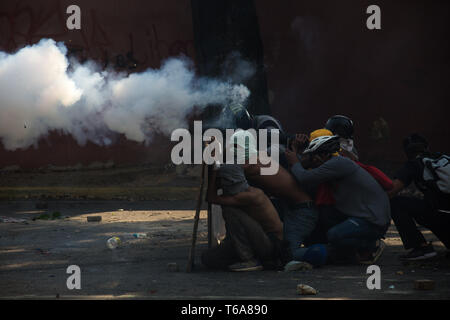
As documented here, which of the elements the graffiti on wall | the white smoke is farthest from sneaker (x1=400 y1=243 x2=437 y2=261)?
the graffiti on wall

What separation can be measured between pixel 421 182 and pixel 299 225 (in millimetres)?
1079

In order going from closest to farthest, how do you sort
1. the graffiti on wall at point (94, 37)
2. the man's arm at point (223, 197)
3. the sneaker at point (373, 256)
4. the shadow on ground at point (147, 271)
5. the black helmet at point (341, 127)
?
the shadow on ground at point (147, 271) → the man's arm at point (223, 197) → the sneaker at point (373, 256) → the black helmet at point (341, 127) → the graffiti on wall at point (94, 37)

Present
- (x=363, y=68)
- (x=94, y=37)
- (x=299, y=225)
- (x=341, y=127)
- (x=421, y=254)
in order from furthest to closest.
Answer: (x=363, y=68), (x=94, y=37), (x=341, y=127), (x=421, y=254), (x=299, y=225)

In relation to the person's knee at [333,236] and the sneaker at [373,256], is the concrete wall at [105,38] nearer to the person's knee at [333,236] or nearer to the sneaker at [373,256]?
the sneaker at [373,256]

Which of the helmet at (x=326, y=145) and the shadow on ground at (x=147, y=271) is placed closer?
the shadow on ground at (x=147, y=271)

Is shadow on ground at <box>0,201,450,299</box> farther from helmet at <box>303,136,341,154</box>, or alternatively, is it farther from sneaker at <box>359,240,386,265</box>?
helmet at <box>303,136,341,154</box>

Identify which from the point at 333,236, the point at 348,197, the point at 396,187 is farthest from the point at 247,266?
the point at 396,187

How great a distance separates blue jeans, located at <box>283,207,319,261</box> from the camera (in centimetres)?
554

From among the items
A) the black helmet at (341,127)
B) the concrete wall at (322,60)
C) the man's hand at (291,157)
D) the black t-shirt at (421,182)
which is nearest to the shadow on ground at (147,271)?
the black t-shirt at (421,182)

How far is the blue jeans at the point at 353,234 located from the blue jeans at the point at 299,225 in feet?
0.59

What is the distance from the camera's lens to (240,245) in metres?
5.40

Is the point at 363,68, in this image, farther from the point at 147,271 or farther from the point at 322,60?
the point at 147,271

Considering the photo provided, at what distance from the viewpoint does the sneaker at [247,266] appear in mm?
5406

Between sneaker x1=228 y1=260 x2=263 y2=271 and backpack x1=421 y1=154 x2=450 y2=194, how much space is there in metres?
1.53
